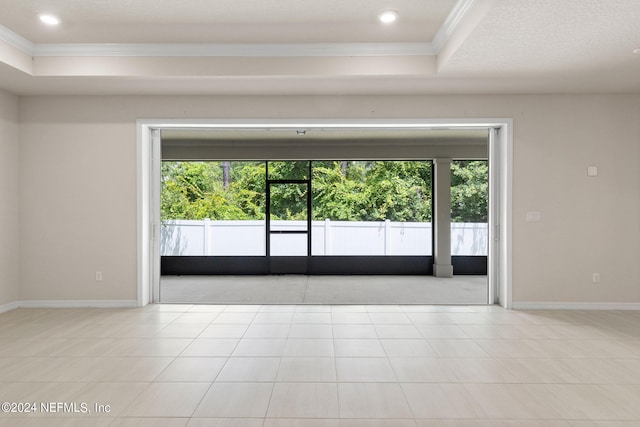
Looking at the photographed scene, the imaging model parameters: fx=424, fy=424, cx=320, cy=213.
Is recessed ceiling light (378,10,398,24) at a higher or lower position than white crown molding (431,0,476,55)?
higher

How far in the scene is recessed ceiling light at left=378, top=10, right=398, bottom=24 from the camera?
3.54 metres

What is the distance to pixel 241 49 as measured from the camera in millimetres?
4227

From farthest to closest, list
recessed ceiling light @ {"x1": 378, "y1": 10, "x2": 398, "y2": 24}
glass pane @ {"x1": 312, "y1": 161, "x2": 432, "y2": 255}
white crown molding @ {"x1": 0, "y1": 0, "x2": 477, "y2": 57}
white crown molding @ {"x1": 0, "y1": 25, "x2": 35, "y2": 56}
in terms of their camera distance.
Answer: glass pane @ {"x1": 312, "y1": 161, "x2": 432, "y2": 255} → white crown molding @ {"x1": 0, "y1": 0, "x2": 477, "y2": 57} → white crown molding @ {"x1": 0, "y1": 25, "x2": 35, "y2": 56} → recessed ceiling light @ {"x1": 378, "y1": 10, "x2": 398, "y2": 24}

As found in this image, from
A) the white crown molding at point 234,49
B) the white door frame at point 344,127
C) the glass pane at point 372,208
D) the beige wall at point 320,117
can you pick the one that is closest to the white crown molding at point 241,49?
the white crown molding at point 234,49

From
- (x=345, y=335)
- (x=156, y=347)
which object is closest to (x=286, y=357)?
(x=345, y=335)

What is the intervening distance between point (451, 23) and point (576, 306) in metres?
3.52

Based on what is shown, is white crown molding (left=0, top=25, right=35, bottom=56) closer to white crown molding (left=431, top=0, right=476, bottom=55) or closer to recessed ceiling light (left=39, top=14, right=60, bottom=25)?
recessed ceiling light (left=39, top=14, right=60, bottom=25)

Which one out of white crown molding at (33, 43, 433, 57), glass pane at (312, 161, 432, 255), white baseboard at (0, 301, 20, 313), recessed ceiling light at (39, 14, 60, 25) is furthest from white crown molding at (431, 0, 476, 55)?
white baseboard at (0, 301, 20, 313)

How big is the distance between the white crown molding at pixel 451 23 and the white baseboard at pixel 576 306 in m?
3.05

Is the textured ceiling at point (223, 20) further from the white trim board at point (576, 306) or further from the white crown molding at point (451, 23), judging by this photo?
the white trim board at point (576, 306)

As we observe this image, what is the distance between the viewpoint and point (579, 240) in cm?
494

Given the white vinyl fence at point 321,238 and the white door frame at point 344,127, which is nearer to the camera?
the white door frame at point 344,127

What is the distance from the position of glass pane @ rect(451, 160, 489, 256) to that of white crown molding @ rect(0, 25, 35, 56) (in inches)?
266

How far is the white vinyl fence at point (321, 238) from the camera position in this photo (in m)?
8.20
